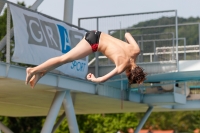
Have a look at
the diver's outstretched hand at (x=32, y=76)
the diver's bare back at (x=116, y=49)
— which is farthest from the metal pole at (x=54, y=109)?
the diver's bare back at (x=116, y=49)

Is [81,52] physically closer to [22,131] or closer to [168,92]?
[168,92]

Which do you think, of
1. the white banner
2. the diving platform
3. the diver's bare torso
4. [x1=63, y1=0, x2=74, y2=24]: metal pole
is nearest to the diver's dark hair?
the diver's bare torso

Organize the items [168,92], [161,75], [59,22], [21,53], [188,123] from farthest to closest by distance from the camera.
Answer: [188,123] < [168,92] < [161,75] < [59,22] < [21,53]

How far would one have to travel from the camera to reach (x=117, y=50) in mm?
10516

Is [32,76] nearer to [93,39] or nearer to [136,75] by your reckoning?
[93,39]

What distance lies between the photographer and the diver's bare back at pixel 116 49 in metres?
10.5

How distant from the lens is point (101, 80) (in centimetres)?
1047

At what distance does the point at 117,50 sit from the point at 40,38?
7460mm

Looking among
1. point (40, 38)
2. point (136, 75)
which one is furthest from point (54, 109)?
point (136, 75)

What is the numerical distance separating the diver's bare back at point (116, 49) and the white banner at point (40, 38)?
6.11 metres

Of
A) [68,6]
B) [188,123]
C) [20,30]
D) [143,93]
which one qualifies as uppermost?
[68,6]

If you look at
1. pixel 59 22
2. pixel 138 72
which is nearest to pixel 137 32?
pixel 59 22

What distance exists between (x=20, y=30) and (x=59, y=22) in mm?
2345

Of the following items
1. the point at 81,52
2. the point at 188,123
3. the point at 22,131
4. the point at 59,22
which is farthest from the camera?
the point at 188,123
